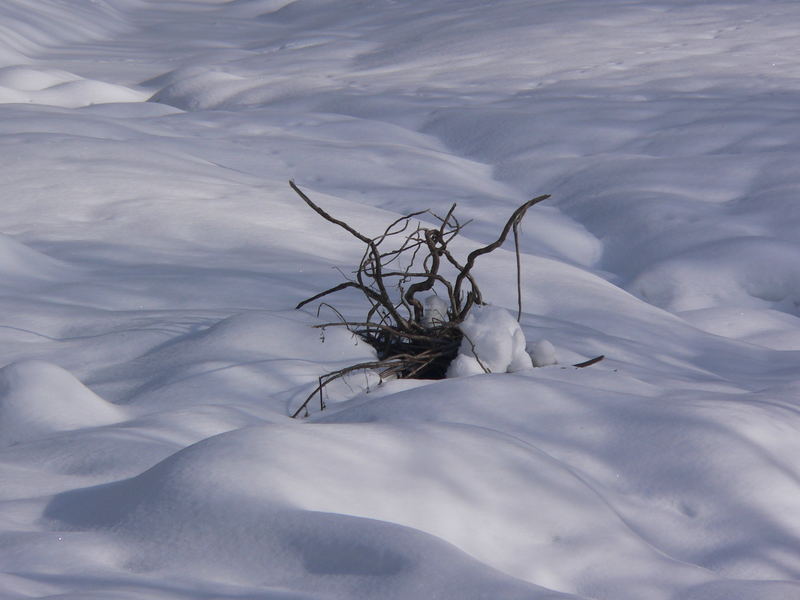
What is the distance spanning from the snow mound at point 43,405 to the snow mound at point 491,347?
2.57ft

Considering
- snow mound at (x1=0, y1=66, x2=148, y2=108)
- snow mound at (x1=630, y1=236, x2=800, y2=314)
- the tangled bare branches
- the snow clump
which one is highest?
snow mound at (x1=0, y1=66, x2=148, y2=108)

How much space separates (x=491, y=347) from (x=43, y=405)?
0.99m

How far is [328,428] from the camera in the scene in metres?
1.54

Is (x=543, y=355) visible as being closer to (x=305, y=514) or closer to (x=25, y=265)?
(x=305, y=514)

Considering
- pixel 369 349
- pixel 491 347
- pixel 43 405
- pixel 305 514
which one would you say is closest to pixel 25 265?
pixel 43 405

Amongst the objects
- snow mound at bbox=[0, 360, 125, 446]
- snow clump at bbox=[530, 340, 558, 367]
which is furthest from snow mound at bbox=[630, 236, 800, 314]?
snow mound at bbox=[0, 360, 125, 446]

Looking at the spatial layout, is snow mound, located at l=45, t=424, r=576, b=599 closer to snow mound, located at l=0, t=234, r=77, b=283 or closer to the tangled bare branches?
the tangled bare branches

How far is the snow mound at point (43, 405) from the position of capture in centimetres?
186

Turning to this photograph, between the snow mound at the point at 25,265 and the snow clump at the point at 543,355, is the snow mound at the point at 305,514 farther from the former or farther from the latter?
the snow mound at the point at 25,265

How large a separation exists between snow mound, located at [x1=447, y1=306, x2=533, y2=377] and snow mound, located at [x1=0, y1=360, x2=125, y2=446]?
30.9 inches

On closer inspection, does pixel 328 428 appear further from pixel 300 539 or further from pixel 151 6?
pixel 151 6

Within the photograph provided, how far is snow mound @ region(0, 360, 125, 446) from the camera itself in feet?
6.09

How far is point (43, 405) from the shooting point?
6.23 feet

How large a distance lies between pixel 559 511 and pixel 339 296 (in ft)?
4.56
